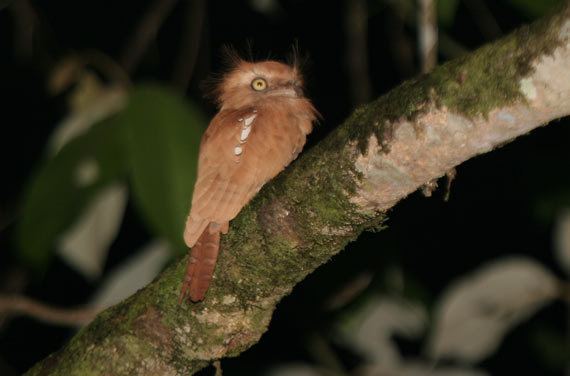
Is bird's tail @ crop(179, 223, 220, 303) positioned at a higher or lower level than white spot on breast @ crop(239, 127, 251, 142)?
lower

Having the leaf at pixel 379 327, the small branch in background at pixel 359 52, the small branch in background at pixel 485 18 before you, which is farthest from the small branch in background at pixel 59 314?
the small branch in background at pixel 485 18

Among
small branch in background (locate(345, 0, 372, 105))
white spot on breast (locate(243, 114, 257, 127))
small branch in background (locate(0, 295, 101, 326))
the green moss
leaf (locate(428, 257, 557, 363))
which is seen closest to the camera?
the green moss

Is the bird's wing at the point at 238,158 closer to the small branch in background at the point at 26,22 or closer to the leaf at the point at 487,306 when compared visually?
the leaf at the point at 487,306

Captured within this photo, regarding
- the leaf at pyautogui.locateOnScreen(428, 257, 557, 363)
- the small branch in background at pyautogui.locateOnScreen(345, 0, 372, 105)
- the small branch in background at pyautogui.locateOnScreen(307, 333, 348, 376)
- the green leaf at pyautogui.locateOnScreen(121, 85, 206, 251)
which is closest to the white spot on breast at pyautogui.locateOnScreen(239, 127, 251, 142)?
the green leaf at pyautogui.locateOnScreen(121, 85, 206, 251)

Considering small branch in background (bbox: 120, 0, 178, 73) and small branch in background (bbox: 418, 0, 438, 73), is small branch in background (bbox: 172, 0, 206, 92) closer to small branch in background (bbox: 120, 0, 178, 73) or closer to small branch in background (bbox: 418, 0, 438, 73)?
small branch in background (bbox: 120, 0, 178, 73)

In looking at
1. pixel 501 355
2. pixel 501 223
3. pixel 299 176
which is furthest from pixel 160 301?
pixel 501 355

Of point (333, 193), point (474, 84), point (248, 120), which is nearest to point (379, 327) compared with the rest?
point (248, 120)

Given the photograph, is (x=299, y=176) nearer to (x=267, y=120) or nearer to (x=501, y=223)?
(x=267, y=120)

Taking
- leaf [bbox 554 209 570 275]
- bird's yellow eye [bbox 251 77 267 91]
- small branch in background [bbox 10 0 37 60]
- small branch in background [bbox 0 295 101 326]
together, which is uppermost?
leaf [bbox 554 209 570 275]
